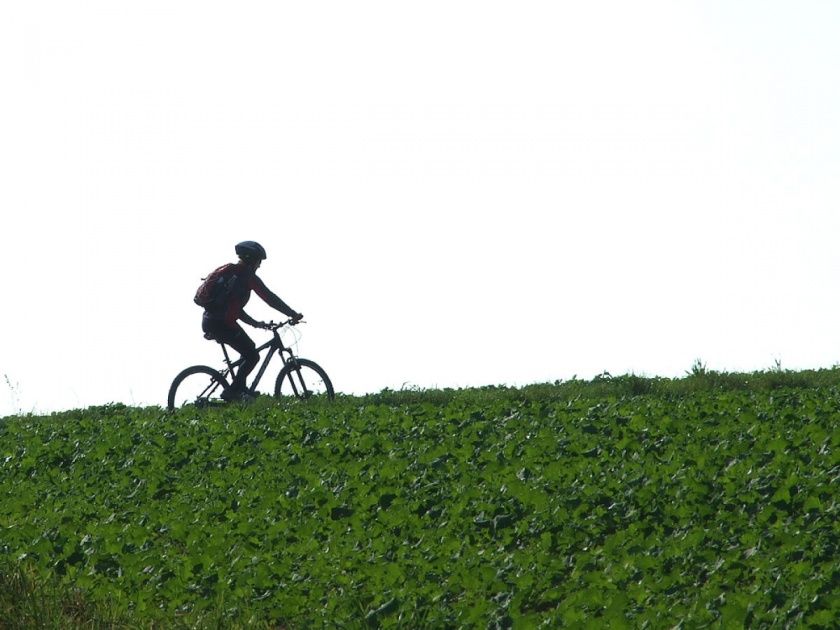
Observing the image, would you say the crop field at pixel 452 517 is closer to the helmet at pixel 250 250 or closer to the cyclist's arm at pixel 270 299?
the cyclist's arm at pixel 270 299

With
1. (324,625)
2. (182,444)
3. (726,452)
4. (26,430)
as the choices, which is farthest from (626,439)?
(26,430)

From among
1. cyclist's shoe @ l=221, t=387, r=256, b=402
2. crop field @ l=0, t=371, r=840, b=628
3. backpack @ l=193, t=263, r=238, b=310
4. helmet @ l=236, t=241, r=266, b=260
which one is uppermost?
helmet @ l=236, t=241, r=266, b=260

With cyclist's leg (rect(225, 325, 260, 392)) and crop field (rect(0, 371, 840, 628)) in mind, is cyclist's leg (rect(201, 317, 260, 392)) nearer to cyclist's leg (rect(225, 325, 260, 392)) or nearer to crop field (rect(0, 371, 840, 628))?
cyclist's leg (rect(225, 325, 260, 392))

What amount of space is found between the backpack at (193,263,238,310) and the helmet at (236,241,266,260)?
0.25 m

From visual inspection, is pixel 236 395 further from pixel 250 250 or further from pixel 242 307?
pixel 250 250

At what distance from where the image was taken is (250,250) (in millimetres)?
17250

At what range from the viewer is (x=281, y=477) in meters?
13.1

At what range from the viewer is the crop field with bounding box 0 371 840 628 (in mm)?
9008

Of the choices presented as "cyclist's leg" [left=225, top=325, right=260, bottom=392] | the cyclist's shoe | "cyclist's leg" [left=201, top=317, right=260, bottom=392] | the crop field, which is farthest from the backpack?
the crop field

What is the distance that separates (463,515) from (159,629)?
298 cm

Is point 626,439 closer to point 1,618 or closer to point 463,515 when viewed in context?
point 463,515

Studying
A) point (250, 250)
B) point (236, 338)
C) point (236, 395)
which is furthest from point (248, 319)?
point (236, 395)

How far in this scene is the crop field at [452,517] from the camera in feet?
29.6

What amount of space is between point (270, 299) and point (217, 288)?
2.56ft
